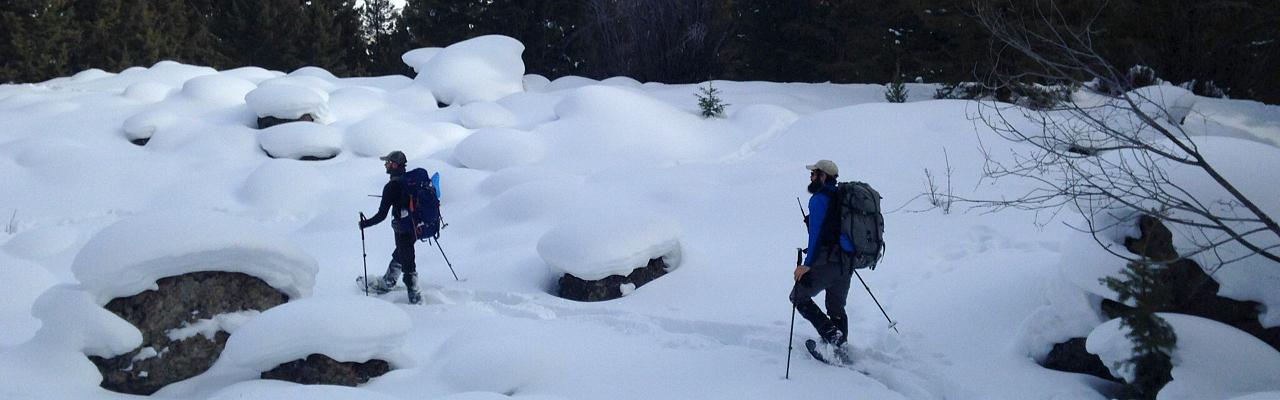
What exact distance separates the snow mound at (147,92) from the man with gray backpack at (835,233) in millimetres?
14045

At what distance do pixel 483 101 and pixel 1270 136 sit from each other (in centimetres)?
1175

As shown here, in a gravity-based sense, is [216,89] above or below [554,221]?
above

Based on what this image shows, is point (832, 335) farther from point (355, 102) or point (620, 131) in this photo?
point (355, 102)

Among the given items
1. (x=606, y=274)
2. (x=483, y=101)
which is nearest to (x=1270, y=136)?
(x=606, y=274)

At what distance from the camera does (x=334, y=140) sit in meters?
13.4

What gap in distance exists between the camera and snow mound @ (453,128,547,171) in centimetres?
1241

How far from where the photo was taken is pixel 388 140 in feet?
44.2

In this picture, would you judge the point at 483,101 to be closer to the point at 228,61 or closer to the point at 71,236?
the point at 71,236

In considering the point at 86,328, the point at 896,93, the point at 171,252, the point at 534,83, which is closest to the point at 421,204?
the point at 171,252

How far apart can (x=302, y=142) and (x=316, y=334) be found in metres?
8.77

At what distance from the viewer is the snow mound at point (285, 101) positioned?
1412cm

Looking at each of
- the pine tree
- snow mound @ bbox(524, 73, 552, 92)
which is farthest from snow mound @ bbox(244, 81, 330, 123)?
the pine tree

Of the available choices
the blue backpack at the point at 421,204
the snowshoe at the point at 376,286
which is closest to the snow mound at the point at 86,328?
the blue backpack at the point at 421,204

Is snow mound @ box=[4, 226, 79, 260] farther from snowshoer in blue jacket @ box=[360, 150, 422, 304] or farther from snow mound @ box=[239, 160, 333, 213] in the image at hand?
snowshoer in blue jacket @ box=[360, 150, 422, 304]
